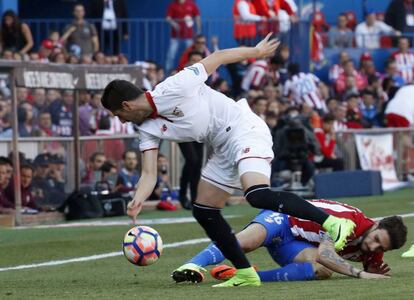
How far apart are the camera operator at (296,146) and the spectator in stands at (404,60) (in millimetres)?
7387

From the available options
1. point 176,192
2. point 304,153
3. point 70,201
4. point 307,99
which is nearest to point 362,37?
point 307,99

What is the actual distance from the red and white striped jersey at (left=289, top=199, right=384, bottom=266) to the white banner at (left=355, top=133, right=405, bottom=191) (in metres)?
12.5

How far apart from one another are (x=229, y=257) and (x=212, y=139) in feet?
3.05

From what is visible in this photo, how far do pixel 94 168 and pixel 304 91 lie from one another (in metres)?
6.98

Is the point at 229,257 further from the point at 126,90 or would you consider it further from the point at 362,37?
the point at 362,37

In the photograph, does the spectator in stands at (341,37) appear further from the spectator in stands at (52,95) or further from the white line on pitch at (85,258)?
the white line on pitch at (85,258)

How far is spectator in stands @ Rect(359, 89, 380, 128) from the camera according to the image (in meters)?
25.9

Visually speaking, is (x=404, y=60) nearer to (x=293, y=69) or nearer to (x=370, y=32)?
(x=370, y=32)

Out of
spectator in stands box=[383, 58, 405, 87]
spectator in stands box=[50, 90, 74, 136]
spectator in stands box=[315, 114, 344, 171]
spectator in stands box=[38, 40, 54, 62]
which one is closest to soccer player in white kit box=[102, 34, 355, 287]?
spectator in stands box=[50, 90, 74, 136]

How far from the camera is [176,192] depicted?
2044 centimetres

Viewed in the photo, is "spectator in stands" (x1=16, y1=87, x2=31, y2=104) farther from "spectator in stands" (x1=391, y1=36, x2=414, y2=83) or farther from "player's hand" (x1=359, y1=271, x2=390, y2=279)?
"spectator in stands" (x1=391, y1=36, x2=414, y2=83)

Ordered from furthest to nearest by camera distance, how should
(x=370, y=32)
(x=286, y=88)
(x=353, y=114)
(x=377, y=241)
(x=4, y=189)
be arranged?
(x=370, y=32) < (x=286, y=88) < (x=353, y=114) < (x=4, y=189) < (x=377, y=241)

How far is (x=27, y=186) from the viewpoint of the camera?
17922 mm

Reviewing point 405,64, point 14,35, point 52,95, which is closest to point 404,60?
point 405,64
